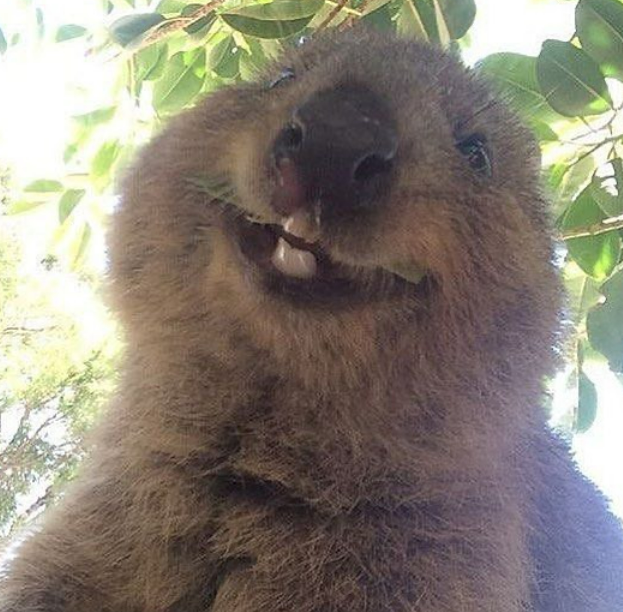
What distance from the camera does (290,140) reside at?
1500mm

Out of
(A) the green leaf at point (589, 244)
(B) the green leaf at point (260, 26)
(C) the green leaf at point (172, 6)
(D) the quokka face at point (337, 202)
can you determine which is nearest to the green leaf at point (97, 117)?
(C) the green leaf at point (172, 6)

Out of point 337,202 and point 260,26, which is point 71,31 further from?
point 337,202

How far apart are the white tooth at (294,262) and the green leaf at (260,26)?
72 cm

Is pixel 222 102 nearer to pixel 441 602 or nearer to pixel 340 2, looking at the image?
pixel 340 2

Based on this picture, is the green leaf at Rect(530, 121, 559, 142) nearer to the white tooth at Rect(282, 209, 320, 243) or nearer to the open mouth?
the open mouth

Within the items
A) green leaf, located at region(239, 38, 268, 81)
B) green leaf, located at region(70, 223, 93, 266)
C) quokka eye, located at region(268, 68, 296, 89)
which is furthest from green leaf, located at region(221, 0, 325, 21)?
green leaf, located at region(70, 223, 93, 266)

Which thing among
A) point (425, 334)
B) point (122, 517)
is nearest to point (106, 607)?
point (122, 517)

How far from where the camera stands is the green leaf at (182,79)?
2443 mm

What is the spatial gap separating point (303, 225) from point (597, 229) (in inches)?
32.4

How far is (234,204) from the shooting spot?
1641 millimetres

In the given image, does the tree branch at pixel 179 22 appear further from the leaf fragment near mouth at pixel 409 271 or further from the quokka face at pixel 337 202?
the leaf fragment near mouth at pixel 409 271

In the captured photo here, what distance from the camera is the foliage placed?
2.02 meters

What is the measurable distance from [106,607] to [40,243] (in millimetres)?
1426

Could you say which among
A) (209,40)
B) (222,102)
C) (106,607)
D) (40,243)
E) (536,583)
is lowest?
(40,243)
